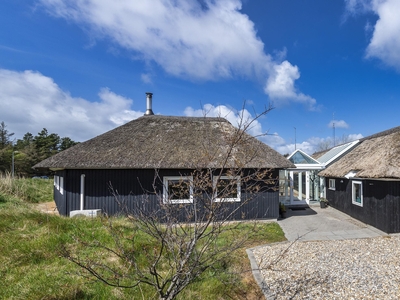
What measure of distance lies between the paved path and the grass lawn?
7.22 feet

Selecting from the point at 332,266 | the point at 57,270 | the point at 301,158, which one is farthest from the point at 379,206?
the point at 57,270

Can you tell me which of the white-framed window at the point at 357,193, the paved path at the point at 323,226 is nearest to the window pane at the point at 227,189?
the paved path at the point at 323,226

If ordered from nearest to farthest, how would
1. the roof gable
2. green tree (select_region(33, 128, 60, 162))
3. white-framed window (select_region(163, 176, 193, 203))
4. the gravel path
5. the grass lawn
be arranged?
white-framed window (select_region(163, 176, 193, 203)) → the grass lawn → the gravel path → the roof gable → green tree (select_region(33, 128, 60, 162))

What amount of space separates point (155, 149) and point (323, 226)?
8384 mm

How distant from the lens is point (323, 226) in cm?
992

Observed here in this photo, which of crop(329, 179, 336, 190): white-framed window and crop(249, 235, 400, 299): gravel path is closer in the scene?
crop(249, 235, 400, 299): gravel path

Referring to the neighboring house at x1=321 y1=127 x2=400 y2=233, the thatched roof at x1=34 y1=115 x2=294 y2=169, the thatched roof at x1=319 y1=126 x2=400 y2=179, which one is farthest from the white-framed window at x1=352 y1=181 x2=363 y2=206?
the thatched roof at x1=34 y1=115 x2=294 y2=169

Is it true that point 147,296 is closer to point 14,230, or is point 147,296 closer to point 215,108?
point 215,108

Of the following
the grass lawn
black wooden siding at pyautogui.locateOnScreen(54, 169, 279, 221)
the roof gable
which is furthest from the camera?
the roof gable

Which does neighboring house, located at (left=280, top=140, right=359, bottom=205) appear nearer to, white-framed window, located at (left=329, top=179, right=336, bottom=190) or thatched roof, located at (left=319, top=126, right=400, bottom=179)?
white-framed window, located at (left=329, top=179, right=336, bottom=190)

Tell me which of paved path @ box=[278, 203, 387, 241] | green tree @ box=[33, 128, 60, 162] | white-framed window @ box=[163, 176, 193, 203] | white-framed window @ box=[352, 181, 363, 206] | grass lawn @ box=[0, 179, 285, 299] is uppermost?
green tree @ box=[33, 128, 60, 162]

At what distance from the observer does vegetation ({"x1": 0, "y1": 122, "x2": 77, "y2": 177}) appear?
1363 inches

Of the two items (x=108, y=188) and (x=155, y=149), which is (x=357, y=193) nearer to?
(x=155, y=149)

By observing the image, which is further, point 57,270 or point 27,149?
point 27,149
